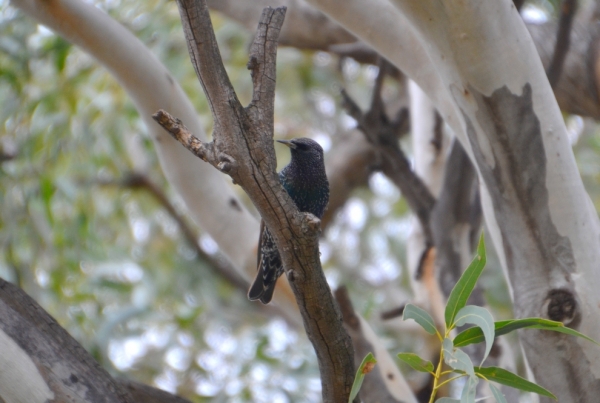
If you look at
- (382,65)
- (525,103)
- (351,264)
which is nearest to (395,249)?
(351,264)

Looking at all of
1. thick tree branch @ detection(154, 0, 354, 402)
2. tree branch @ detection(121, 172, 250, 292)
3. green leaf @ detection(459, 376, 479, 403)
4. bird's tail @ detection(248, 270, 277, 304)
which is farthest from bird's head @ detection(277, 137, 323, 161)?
tree branch @ detection(121, 172, 250, 292)

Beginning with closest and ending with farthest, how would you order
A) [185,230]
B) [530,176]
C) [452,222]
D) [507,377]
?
1. [507,377]
2. [530,176]
3. [452,222]
4. [185,230]

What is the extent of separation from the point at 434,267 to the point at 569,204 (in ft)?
3.67

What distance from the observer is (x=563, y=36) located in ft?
6.52

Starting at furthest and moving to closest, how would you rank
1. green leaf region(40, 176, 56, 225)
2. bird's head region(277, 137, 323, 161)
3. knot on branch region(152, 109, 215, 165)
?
green leaf region(40, 176, 56, 225) → bird's head region(277, 137, 323, 161) → knot on branch region(152, 109, 215, 165)

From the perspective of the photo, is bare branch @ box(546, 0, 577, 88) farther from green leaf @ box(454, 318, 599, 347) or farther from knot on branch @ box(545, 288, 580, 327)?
green leaf @ box(454, 318, 599, 347)

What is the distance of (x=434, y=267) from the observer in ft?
8.41

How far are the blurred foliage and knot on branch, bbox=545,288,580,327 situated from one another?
4.16 ft

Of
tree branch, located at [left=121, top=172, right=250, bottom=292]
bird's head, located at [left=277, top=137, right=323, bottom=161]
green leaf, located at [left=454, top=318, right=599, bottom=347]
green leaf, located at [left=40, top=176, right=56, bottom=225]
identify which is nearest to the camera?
green leaf, located at [left=454, top=318, right=599, bottom=347]

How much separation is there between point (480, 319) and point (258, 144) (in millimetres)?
534

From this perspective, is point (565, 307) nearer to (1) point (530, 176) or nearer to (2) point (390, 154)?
(1) point (530, 176)

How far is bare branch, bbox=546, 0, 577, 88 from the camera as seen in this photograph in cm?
196

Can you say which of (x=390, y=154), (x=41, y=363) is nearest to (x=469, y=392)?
(x=41, y=363)

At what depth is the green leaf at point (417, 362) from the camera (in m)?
1.29
